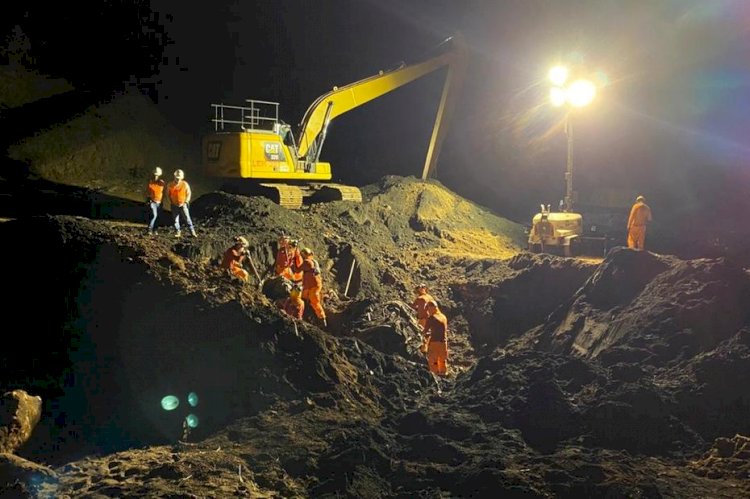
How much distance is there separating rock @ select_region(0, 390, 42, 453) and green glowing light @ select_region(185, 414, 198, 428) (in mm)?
1599

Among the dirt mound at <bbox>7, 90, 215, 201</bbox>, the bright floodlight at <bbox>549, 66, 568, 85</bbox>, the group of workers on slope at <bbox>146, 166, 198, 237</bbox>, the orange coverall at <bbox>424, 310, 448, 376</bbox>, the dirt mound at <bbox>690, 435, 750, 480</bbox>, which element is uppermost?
the dirt mound at <bbox>7, 90, 215, 201</bbox>

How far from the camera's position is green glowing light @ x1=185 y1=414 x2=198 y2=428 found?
22.0 feet

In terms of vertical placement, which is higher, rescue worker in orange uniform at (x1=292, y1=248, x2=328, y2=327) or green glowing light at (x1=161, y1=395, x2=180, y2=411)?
rescue worker in orange uniform at (x1=292, y1=248, x2=328, y2=327)

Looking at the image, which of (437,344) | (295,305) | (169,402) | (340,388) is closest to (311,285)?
(295,305)

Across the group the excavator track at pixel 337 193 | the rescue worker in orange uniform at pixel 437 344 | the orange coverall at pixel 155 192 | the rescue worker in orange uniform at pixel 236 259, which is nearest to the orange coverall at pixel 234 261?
the rescue worker in orange uniform at pixel 236 259

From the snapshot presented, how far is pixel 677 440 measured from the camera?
20.8ft

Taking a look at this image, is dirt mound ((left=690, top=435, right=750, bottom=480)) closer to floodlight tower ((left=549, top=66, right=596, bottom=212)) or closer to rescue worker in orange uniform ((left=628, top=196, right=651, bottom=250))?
rescue worker in orange uniform ((left=628, top=196, right=651, bottom=250))

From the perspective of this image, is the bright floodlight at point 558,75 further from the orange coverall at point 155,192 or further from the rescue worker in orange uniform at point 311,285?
the orange coverall at point 155,192

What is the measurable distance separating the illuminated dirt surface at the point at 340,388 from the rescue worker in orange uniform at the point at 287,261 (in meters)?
0.40

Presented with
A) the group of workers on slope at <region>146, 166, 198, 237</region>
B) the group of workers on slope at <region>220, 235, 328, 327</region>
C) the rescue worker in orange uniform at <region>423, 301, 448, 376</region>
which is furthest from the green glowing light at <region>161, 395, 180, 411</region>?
the group of workers on slope at <region>146, 166, 198, 237</region>

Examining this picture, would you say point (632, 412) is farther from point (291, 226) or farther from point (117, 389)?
point (291, 226)

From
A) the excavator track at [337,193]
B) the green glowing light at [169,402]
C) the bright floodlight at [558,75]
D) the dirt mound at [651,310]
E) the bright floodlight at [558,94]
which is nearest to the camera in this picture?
the green glowing light at [169,402]

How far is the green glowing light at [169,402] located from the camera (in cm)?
688

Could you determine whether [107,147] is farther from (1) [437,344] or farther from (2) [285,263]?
(1) [437,344]
